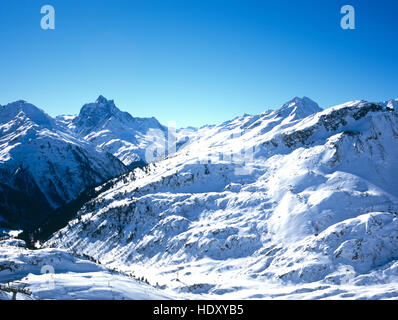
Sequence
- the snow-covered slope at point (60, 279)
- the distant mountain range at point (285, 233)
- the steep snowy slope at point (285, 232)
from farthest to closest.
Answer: the steep snowy slope at point (285, 232)
the distant mountain range at point (285, 233)
the snow-covered slope at point (60, 279)

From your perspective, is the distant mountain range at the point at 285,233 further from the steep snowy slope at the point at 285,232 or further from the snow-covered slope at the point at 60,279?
the snow-covered slope at the point at 60,279

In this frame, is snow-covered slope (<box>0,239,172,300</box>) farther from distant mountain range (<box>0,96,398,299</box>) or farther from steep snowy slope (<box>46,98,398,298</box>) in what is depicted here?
steep snowy slope (<box>46,98,398,298</box>)

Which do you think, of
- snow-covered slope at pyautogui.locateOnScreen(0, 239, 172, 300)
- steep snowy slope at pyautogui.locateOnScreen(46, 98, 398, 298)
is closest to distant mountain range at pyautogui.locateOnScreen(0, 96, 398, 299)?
steep snowy slope at pyautogui.locateOnScreen(46, 98, 398, 298)

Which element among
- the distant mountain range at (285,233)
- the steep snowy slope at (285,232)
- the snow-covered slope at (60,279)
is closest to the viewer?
the snow-covered slope at (60,279)

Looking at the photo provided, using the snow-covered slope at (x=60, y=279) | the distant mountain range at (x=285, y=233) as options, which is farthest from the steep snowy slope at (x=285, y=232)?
the snow-covered slope at (x=60, y=279)

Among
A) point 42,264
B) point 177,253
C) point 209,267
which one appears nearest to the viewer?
point 42,264

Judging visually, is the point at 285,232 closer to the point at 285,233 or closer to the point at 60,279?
the point at 285,233

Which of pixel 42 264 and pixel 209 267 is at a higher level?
pixel 42 264

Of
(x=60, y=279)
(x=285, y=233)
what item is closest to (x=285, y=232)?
(x=285, y=233)

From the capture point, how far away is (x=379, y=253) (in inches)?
5044

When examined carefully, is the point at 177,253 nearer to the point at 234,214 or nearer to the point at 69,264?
the point at 234,214

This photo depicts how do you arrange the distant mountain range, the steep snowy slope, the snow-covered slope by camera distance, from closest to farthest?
1. the snow-covered slope
2. the distant mountain range
3. the steep snowy slope
